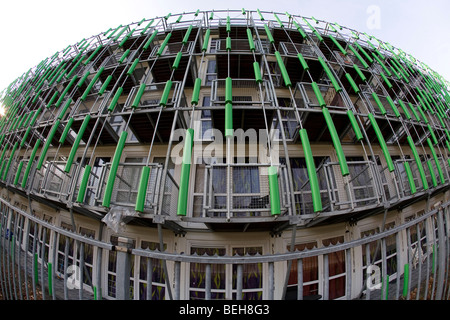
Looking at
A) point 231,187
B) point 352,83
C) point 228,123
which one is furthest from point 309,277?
point 352,83

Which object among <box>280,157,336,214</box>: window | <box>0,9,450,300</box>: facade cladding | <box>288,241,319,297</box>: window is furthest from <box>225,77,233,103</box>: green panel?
<box>288,241,319,297</box>: window

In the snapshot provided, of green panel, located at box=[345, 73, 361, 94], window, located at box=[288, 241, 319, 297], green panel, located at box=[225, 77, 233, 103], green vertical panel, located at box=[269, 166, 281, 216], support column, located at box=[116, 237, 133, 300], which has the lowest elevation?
window, located at box=[288, 241, 319, 297]

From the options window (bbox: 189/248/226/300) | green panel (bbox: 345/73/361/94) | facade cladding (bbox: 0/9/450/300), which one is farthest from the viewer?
green panel (bbox: 345/73/361/94)

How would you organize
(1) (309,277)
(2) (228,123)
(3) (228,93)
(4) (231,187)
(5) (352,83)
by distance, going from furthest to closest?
(5) (352,83), (1) (309,277), (3) (228,93), (2) (228,123), (4) (231,187)

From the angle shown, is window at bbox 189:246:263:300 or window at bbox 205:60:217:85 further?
window at bbox 205:60:217:85

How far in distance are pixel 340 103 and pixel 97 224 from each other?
11.7 metres

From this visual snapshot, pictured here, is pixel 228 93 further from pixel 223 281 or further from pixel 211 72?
pixel 223 281

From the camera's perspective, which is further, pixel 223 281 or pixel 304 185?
pixel 223 281

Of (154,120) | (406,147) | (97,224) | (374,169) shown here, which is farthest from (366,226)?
(97,224)

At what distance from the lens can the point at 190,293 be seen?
5328mm

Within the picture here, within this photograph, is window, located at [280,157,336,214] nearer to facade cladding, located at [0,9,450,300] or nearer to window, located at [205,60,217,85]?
facade cladding, located at [0,9,450,300]

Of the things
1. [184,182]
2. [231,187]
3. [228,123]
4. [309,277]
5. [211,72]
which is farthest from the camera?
[211,72]

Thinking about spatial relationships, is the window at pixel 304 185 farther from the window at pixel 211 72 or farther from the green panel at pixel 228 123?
the window at pixel 211 72
